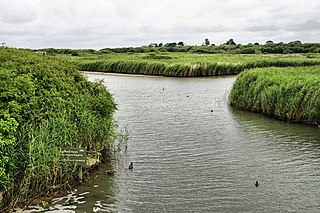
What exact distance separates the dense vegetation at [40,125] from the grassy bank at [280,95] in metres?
10.4

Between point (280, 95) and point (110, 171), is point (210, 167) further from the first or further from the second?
point (280, 95)

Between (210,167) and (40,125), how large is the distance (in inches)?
226

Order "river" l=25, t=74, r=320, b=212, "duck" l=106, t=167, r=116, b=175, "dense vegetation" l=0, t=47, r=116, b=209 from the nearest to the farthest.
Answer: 1. "dense vegetation" l=0, t=47, r=116, b=209
2. "river" l=25, t=74, r=320, b=212
3. "duck" l=106, t=167, r=116, b=175

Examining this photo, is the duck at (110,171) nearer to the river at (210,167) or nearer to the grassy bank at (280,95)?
the river at (210,167)

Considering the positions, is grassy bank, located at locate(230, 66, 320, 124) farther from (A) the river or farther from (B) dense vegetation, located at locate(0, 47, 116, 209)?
(B) dense vegetation, located at locate(0, 47, 116, 209)

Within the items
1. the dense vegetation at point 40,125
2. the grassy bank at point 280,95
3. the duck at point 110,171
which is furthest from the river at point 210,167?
the dense vegetation at point 40,125

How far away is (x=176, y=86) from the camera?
4069 cm

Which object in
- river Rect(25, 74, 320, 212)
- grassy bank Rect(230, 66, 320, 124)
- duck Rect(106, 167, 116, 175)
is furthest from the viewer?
grassy bank Rect(230, 66, 320, 124)

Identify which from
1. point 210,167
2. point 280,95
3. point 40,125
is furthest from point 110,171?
point 280,95

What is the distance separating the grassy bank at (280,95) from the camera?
20531mm

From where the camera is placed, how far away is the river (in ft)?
35.6

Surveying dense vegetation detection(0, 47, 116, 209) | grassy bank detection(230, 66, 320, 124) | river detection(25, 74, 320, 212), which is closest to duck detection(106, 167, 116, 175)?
river detection(25, 74, 320, 212)

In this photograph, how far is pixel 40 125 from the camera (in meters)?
11.2

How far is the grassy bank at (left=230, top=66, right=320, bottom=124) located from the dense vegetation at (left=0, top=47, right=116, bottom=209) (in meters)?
10.4
